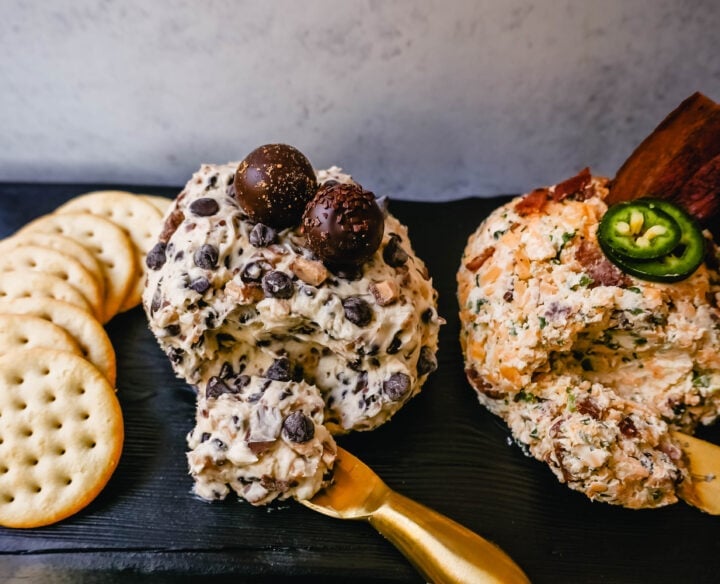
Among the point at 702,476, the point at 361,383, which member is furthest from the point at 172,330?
the point at 702,476

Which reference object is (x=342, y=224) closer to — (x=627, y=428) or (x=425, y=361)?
(x=425, y=361)

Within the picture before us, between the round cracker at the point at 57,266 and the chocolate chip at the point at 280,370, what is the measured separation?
0.68 metres

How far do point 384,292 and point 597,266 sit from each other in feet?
1.97

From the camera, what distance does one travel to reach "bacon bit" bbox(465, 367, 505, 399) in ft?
6.37

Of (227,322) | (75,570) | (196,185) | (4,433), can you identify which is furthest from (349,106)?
(75,570)

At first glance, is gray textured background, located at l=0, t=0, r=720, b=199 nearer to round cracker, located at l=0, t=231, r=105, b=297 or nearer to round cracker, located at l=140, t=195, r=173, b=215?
round cracker, located at l=140, t=195, r=173, b=215

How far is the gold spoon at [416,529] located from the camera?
162 cm

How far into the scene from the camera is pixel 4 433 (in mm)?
1814

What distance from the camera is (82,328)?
2010 millimetres

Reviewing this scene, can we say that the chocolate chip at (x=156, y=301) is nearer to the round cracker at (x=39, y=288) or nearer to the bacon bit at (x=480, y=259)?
the round cracker at (x=39, y=288)

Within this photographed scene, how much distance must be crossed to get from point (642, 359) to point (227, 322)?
1.16 m

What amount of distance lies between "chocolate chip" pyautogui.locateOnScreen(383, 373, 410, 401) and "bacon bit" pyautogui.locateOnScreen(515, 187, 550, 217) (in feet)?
2.14

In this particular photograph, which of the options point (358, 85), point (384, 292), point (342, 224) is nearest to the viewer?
point (342, 224)

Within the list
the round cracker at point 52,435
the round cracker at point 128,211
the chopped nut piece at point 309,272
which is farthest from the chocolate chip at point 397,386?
the round cracker at point 128,211
